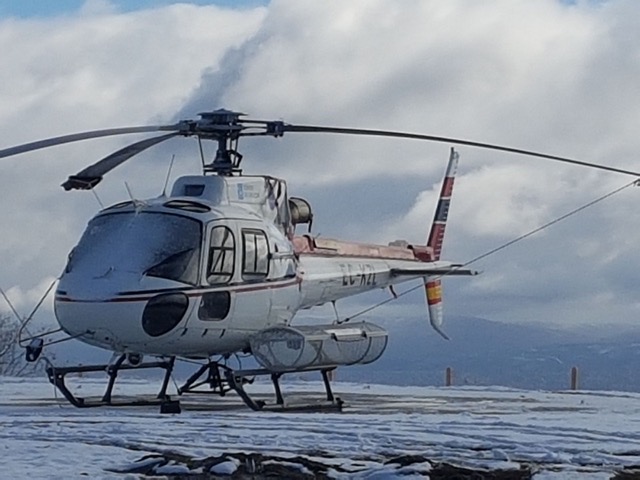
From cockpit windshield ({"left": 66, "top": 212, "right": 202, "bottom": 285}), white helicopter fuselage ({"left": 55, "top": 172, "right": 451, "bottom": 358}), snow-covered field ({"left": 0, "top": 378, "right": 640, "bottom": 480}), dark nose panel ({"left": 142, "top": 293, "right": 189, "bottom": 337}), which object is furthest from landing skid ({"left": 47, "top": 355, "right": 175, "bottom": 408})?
cockpit windshield ({"left": 66, "top": 212, "right": 202, "bottom": 285})

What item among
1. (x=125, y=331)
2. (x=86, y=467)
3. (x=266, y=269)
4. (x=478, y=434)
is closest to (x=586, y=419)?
(x=478, y=434)

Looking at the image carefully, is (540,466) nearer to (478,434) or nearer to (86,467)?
(478,434)

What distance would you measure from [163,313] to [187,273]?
0.70m

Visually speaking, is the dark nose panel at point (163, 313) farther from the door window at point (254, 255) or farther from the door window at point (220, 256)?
the door window at point (254, 255)

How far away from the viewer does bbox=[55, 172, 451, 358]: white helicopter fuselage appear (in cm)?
2069

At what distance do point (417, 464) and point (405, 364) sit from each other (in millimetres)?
81101

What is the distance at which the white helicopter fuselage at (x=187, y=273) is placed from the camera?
67.9 feet

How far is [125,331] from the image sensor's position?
818 inches

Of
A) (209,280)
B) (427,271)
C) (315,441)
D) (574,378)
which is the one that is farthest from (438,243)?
(315,441)

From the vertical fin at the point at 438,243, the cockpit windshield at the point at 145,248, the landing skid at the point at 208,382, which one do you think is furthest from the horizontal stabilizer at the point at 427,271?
the cockpit windshield at the point at 145,248

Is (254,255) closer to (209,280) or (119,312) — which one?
(209,280)

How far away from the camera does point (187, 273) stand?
21000 mm

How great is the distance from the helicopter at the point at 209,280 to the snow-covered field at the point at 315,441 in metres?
0.99

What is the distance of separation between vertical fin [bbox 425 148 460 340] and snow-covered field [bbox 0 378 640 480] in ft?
25.4
